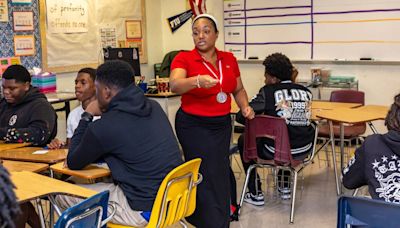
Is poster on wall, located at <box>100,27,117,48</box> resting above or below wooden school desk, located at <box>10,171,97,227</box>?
above

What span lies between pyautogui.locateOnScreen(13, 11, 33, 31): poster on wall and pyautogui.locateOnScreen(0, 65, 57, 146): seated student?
1.91m

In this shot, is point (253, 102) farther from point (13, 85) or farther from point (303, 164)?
point (13, 85)

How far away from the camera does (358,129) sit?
4684 mm

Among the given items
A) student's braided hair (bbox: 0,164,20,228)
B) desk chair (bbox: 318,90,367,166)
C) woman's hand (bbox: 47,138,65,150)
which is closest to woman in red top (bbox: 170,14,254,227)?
woman's hand (bbox: 47,138,65,150)

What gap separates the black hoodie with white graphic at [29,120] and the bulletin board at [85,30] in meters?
2.21

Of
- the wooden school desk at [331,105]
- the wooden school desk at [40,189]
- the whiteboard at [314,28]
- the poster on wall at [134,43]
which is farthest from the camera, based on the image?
the poster on wall at [134,43]

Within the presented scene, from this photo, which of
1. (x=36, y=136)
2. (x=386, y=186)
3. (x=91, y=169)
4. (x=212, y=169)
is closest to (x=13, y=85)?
(x=36, y=136)

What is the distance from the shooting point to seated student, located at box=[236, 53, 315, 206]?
3715mm

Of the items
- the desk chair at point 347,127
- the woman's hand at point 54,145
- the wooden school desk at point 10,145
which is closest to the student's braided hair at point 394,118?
the woman's hand at point 54,145

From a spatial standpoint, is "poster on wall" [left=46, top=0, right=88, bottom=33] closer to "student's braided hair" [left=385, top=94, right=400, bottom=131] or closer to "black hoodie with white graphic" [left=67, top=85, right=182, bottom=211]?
"black hoodie with white graphic" [left=67, top=85, right=182, bottom=211]

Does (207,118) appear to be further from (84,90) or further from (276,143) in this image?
(84,90)

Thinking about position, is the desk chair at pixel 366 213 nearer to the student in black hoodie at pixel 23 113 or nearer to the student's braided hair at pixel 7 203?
the student's braided hair at pixel 7 203

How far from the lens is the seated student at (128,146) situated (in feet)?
7.91

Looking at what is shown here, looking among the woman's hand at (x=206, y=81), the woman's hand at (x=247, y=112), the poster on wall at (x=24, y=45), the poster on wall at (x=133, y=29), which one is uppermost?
the poster on wall at (x=133, y=29)
